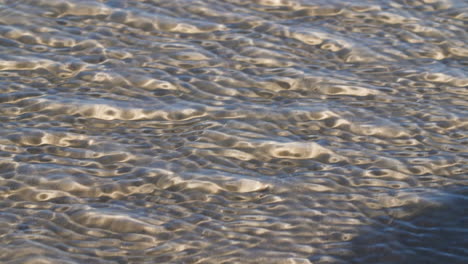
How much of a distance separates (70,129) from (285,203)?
152 centimetres

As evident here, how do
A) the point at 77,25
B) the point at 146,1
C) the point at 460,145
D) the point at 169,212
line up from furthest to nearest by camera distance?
the point at 146,1 < the point at 77,25 < the point at 460,145 < the point at 169,212

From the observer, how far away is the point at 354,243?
3771 millimetres

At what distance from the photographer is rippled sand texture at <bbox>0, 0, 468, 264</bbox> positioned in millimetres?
3812

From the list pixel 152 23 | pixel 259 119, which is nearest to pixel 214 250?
pixel 259 119

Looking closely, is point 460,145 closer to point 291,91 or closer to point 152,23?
point 291,91

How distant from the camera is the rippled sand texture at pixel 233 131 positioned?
3812 millimetres

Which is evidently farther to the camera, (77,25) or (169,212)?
(77,25)

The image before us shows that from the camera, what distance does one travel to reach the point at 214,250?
370cm

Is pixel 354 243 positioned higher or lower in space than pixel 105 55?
lower

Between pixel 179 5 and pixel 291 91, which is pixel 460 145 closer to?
pixel 291 91

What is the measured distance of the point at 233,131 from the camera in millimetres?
4812

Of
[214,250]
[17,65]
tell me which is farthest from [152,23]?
[214,250]

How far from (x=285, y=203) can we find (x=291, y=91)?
1422 mm

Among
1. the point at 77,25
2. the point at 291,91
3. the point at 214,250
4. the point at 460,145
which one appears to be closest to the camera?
the point at 214,250
